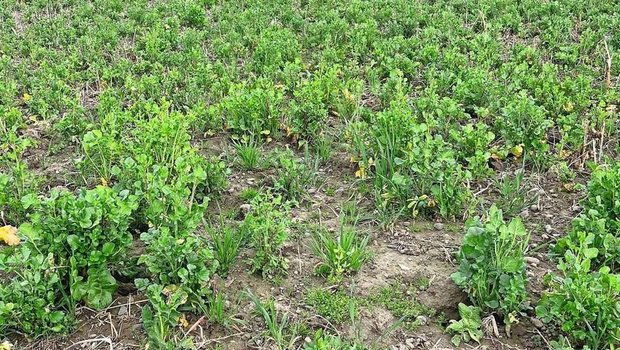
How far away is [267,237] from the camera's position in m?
4.19

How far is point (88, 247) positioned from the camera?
12.3ft

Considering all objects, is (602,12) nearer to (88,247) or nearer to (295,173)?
(295,173)

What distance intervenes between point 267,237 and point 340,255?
0.49m

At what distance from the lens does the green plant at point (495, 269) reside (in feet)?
12.2

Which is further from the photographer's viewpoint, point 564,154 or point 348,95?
point 348,95

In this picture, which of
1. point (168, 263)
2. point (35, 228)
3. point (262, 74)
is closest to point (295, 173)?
point (168, 263)

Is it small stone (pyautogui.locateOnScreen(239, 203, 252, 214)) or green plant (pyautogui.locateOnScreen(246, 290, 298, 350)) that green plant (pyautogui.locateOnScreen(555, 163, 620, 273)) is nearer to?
green plant (pyautogui.locateOnScreen(246, 290, 298, 350))

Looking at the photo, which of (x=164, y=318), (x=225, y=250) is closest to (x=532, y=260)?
(x=225, y=250)

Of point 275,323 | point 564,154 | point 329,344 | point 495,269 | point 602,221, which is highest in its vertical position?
point 602,221

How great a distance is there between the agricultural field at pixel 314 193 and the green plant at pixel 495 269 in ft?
0.05

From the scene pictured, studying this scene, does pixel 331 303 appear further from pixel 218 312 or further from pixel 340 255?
pixel 218 312

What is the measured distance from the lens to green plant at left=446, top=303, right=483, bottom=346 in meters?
3.71

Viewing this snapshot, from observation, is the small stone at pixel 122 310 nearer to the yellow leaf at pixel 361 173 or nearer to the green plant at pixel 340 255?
the green plant at pixel 340 255

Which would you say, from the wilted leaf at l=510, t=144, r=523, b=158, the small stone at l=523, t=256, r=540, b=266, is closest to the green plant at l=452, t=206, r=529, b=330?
the small stone at l=523, t=256, r=540, b=266
